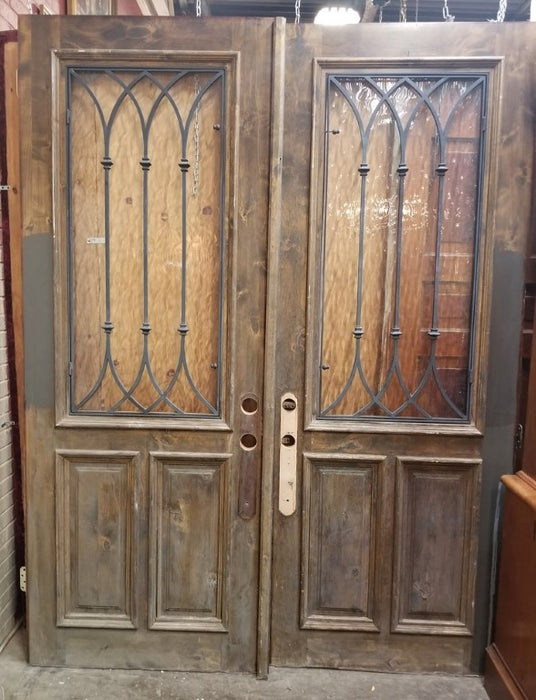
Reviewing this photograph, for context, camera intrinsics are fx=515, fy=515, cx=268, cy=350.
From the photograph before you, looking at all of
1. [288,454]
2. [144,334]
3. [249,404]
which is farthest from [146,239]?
[288,454]

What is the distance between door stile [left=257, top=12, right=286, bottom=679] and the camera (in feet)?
5.58

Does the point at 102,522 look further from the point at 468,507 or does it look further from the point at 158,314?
the point at 468,507

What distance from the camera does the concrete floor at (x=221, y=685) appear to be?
1.78 m

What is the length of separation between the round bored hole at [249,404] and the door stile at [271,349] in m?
0.04

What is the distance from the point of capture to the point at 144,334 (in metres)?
1.82

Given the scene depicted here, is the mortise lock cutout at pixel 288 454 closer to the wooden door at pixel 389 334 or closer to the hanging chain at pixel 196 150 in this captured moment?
the wooden door at pixel 389 334

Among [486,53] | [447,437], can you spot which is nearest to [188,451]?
[447,437]

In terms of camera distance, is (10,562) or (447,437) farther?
(10,562)

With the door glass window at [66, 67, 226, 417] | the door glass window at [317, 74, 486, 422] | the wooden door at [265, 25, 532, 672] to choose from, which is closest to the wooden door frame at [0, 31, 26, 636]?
the door glass window at [66, 67, 226, 417]

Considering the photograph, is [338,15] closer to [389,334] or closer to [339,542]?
[389,334]

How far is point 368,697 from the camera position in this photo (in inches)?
69.9

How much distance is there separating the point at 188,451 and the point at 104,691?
0.88 m

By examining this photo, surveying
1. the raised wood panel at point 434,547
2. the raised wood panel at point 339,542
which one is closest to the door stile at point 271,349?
the raised wood panel at point 339,542

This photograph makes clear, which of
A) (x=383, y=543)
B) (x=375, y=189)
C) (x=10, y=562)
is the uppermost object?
(x=375, y=189)
